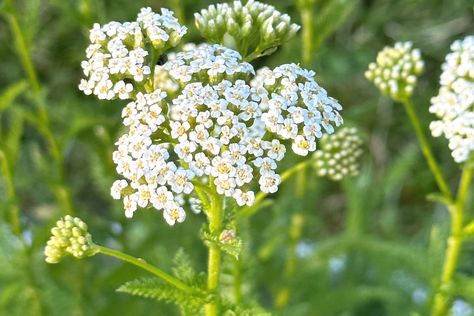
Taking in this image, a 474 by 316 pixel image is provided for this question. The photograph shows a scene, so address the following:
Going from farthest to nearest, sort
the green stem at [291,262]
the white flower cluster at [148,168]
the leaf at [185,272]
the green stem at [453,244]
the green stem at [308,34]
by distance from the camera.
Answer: the green stem at [291,262] → the green stem at [308,34] → the green stem at [453,244] → the leaf at [185,272] → the white flower cluster at [148,168]

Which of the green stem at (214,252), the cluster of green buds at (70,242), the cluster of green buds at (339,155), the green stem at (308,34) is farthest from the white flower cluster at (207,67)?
the green stem at (308,34)

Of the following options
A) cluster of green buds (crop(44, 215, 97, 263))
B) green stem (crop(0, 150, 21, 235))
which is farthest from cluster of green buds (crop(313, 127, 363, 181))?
green stem (crop(0, 150, 21, 235))

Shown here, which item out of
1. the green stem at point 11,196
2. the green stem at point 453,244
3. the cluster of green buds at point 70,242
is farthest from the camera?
the green stem at point 11,196

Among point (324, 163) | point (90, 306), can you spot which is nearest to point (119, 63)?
point (324, 163)

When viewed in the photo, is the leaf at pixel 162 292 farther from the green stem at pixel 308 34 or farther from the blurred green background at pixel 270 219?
the green stem at pixel 308 34

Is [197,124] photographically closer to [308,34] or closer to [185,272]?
[185,272]

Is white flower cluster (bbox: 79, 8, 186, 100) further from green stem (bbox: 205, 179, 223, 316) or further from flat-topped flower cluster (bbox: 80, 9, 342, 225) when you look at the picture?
green stem (bbox: 205, 179, 223, 316)

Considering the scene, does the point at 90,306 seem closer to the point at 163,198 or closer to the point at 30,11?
the point at 30,11

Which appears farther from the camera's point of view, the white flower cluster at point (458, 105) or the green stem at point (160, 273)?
the white flower cluster at point (458, 105)
